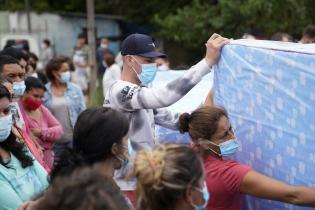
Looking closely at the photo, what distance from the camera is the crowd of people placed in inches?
90.6

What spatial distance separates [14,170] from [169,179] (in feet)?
4.26

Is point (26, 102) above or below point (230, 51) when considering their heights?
below

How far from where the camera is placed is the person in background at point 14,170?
3.21m

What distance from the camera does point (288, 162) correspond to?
3.09 metres

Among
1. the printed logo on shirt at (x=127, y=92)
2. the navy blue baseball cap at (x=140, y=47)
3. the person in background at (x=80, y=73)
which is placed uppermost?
the navy blue baseball cap at (x=140, y=47)

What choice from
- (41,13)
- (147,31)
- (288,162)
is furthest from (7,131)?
(41,13)

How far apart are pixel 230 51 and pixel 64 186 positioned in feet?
5.68

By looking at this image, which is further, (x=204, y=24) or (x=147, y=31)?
(x=147, y=31)

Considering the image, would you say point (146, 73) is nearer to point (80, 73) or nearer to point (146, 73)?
point (146, 73)

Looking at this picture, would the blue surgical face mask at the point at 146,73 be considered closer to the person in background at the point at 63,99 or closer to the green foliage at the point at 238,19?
the person in background at the point at 63,99

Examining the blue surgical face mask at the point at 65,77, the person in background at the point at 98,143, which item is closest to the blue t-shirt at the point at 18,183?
the person in background at the point at 98,143

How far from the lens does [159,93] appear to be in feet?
11.7

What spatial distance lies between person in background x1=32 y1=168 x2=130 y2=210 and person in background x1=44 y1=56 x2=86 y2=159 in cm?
427

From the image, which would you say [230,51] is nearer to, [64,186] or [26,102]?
[64,186]
